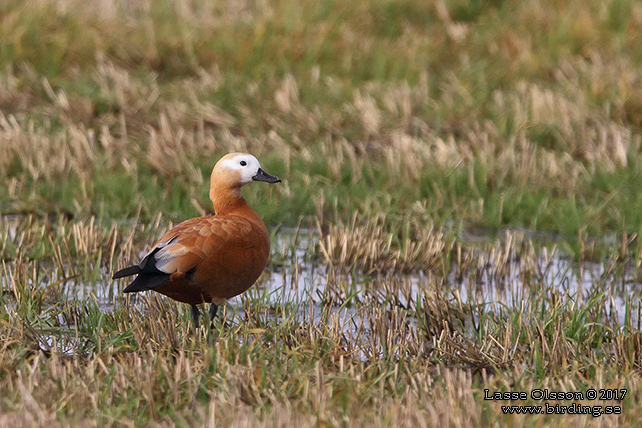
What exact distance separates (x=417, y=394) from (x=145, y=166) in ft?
15.7

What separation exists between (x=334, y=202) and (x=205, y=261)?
2816 mm

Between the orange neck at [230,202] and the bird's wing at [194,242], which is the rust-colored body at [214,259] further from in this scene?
the orange neck at [230,202]

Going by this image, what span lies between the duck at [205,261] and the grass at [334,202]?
19cm

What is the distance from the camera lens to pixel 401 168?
8117 mm

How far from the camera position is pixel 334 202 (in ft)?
23.6

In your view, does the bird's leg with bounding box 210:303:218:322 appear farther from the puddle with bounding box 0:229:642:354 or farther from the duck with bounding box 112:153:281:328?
the puddle with bounding box 0:229:642:354

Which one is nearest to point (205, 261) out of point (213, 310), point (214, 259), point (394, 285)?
point (214, 259)

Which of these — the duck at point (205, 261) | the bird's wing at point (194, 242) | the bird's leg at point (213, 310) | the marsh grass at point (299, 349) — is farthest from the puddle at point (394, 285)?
the bird's wing at point (194, 242)

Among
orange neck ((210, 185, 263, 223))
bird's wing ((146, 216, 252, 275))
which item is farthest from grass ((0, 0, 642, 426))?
orange neck ((210, 185, 263, 223))

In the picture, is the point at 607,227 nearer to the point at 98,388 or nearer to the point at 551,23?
the point at 98,388

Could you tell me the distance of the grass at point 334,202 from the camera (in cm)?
387

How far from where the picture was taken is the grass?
3.87 metres

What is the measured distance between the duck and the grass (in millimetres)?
187

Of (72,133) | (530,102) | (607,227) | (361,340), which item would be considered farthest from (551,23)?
(361,340)
